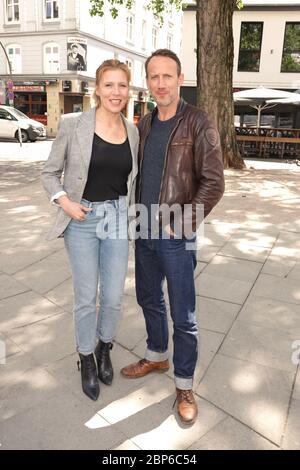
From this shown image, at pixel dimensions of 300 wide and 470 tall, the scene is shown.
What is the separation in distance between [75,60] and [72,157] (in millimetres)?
30380

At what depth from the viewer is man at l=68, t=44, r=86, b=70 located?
29531 millimetres

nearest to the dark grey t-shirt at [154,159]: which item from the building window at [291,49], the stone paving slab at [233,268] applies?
the stone paving slab at [233,268]

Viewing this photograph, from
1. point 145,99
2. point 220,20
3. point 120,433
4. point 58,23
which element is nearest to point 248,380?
point 120,433

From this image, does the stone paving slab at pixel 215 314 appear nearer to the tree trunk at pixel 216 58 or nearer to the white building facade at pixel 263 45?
the tree trunk at pixel 216 58

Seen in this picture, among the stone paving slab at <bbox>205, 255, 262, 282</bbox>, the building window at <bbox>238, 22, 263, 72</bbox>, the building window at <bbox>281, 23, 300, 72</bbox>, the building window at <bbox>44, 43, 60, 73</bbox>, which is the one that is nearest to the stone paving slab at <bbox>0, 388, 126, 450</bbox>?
the stone paving slab at <bbox>205, 255, 262, 282</bbox>

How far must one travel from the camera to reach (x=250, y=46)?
21.6 meters

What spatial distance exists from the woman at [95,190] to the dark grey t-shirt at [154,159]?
4.4 inches

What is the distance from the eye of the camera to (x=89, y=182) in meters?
2.49

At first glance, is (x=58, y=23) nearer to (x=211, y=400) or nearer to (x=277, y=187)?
(x=277, y=187)

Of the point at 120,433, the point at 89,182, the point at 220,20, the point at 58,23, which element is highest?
the point at 58,23

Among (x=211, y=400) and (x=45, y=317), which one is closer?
(x=211, y=400)

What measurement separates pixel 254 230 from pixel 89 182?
13.2 ft

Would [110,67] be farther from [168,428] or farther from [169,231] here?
[168,428]

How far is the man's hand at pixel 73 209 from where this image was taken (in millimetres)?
2391
